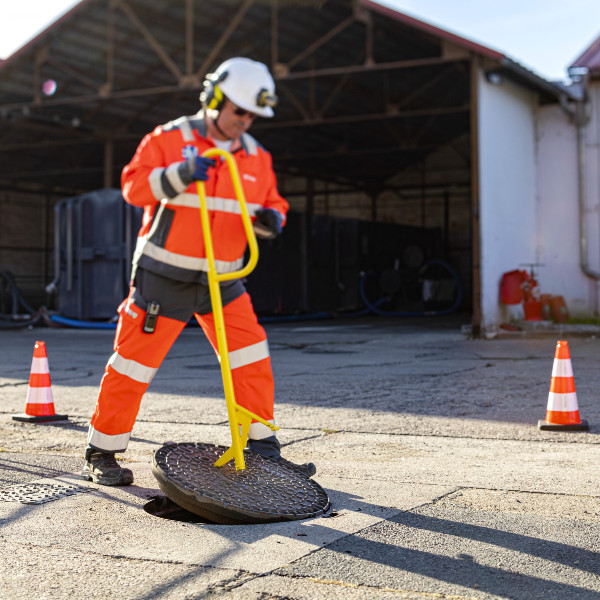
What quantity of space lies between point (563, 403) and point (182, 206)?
2820mm

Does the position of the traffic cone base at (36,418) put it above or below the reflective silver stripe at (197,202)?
below

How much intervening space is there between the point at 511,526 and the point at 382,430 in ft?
7.30

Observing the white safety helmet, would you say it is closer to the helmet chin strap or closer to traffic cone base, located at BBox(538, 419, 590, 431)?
the helmet chin strap

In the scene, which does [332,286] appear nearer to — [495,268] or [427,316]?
[427,316]

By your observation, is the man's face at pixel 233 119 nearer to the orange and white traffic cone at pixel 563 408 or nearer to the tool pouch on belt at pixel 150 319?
the tool pouch on belt at pixel 150 319

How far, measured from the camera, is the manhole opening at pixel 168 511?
364 cm

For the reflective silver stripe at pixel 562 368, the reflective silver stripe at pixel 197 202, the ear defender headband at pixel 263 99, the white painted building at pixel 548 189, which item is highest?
the white painted building at pixel 548 189

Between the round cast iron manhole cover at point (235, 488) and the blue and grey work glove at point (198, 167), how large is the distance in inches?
46.8

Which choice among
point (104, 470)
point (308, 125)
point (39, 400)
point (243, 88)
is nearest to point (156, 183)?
point (243, 88)

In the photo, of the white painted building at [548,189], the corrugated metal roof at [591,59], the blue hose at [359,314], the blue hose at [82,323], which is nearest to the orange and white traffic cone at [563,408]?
the white painted building at [548,189]

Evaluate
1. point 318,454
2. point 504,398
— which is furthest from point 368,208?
point 318,454

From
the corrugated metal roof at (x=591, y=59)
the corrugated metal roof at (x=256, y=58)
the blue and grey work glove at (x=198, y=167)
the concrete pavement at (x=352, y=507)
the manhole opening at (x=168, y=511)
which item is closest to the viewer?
the concrete pavement at (x=352, y=507)

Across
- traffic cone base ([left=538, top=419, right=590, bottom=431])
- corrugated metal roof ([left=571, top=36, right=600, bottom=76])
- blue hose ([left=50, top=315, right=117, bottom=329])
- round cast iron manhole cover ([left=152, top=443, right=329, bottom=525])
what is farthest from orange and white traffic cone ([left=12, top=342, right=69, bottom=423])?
corrugated metal roof ([left=571, top=36, right=600, bottom=76])

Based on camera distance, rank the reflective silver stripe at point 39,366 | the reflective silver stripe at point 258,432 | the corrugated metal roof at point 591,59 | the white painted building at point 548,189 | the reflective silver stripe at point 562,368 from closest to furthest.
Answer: the reflective silver stripe at point 258,432, the reflective silver stripe at point 562,368, the reflective silver stripe at point 39,366, the white painted building at point 548,189, the corrugated metal roof at point 591,59
